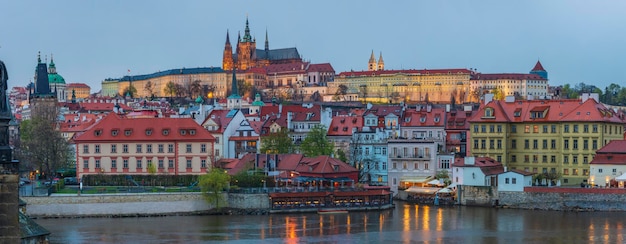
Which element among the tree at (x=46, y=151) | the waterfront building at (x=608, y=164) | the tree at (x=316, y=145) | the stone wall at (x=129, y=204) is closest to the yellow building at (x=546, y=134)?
the waterfront building at (x=608, y=164)

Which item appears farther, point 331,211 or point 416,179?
point 416,179

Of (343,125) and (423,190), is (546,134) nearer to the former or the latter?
(423,190)

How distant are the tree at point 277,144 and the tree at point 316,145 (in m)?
1.41

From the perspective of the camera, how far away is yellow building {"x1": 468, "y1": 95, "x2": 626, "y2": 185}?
62906mm

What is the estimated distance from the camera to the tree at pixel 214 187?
5441 centimetres

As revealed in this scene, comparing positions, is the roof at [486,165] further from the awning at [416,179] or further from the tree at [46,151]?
the tree at [46,151]

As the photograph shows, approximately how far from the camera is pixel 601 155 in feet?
196

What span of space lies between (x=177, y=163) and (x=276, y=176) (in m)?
7.67

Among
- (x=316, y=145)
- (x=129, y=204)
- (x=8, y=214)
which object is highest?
(x=8, y=214)

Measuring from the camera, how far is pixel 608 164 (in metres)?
59.3

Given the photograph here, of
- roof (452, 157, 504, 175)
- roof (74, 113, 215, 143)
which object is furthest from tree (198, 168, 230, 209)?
roof (452, 157, 504, 175)

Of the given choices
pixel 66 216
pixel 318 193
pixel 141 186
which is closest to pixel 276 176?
pixel 318 193

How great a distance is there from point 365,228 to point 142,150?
21541mm

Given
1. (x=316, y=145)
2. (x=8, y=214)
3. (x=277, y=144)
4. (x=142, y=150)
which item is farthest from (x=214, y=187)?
(x=8, y=214)
